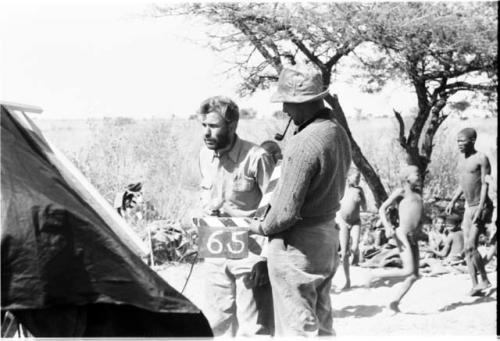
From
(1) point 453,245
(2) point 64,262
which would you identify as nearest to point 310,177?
(2) point 64,262

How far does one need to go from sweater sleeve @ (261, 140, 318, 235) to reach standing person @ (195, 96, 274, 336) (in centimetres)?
113

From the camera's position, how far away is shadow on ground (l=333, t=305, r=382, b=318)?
9.96m

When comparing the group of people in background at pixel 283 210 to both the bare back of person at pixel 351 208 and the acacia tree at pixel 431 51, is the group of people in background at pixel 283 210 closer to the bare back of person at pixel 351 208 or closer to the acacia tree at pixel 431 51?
the bare back of person at pixel 351 208

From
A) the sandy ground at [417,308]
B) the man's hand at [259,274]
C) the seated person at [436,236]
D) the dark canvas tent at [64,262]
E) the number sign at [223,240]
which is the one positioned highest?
the dark canvas tent at [64,262]

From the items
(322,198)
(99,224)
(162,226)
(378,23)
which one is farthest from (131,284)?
(378,23)

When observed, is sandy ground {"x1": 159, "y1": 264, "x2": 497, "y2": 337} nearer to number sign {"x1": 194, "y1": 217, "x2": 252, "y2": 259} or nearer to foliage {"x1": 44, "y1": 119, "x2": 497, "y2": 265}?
foliage {"x1": 44, "y1": 119, "x2": 497, "y2": 265}

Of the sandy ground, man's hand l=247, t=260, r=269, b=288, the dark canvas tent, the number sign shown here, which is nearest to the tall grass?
the sandy ground

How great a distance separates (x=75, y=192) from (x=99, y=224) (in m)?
0.19

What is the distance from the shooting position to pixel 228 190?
22.1 ft

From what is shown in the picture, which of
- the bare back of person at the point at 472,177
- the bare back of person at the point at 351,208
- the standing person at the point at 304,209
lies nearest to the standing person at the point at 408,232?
the bare back of person at the point at 472,177

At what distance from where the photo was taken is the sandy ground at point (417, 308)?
30.9ft

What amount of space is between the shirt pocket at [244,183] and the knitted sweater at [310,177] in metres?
1.18

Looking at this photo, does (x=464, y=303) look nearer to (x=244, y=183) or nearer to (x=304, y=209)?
(x=244, y=183)

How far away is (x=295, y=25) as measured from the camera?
14.5m
